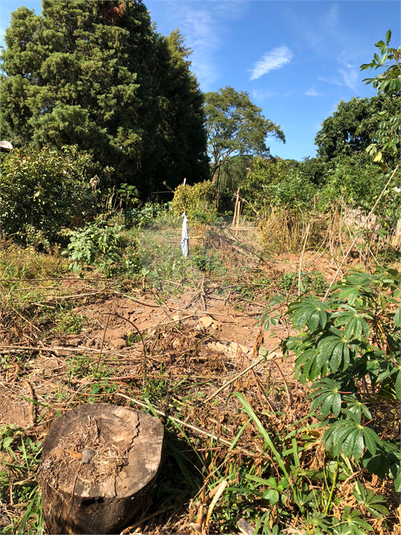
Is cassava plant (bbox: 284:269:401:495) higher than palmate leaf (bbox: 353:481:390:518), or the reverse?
cassava plant (bbox: 284:269:401:495)

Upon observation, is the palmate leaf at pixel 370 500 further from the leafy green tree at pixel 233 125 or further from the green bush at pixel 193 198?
the leafy green tree at pixel 233 125

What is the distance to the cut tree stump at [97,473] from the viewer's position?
1.37 meters

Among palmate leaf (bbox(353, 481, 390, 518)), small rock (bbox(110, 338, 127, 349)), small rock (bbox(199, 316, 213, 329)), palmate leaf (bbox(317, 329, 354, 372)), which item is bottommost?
palmate leaf (bbox(353, 481, 390, 518))

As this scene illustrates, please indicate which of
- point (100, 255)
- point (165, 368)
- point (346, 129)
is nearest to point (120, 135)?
point (100, 255)

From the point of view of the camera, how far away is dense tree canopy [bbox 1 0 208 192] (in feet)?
30.6

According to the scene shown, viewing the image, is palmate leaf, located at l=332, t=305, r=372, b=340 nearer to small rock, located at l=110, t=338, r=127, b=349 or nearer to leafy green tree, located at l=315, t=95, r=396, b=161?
small rock, located at l=110, t=338, r=127, b=349

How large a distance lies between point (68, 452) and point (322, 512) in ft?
3.72

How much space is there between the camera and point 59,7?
31.9ft

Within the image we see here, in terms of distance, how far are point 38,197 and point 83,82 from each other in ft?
18.9

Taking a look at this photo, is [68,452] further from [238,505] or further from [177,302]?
[177,302]

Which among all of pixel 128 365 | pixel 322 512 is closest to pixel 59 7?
pixel 128 365

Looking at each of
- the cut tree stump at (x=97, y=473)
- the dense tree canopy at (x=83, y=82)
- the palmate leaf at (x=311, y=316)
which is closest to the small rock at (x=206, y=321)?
the cut tree stump at (x=97, y=473)

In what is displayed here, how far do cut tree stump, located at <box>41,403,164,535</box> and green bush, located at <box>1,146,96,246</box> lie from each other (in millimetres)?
4220

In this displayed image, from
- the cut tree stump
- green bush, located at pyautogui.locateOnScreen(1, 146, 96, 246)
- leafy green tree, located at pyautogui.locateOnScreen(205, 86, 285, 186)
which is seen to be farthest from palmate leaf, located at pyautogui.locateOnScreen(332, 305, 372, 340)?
leafy green tree, located at pyautogui.locateOnScreen(205, 86, 285, 186)
